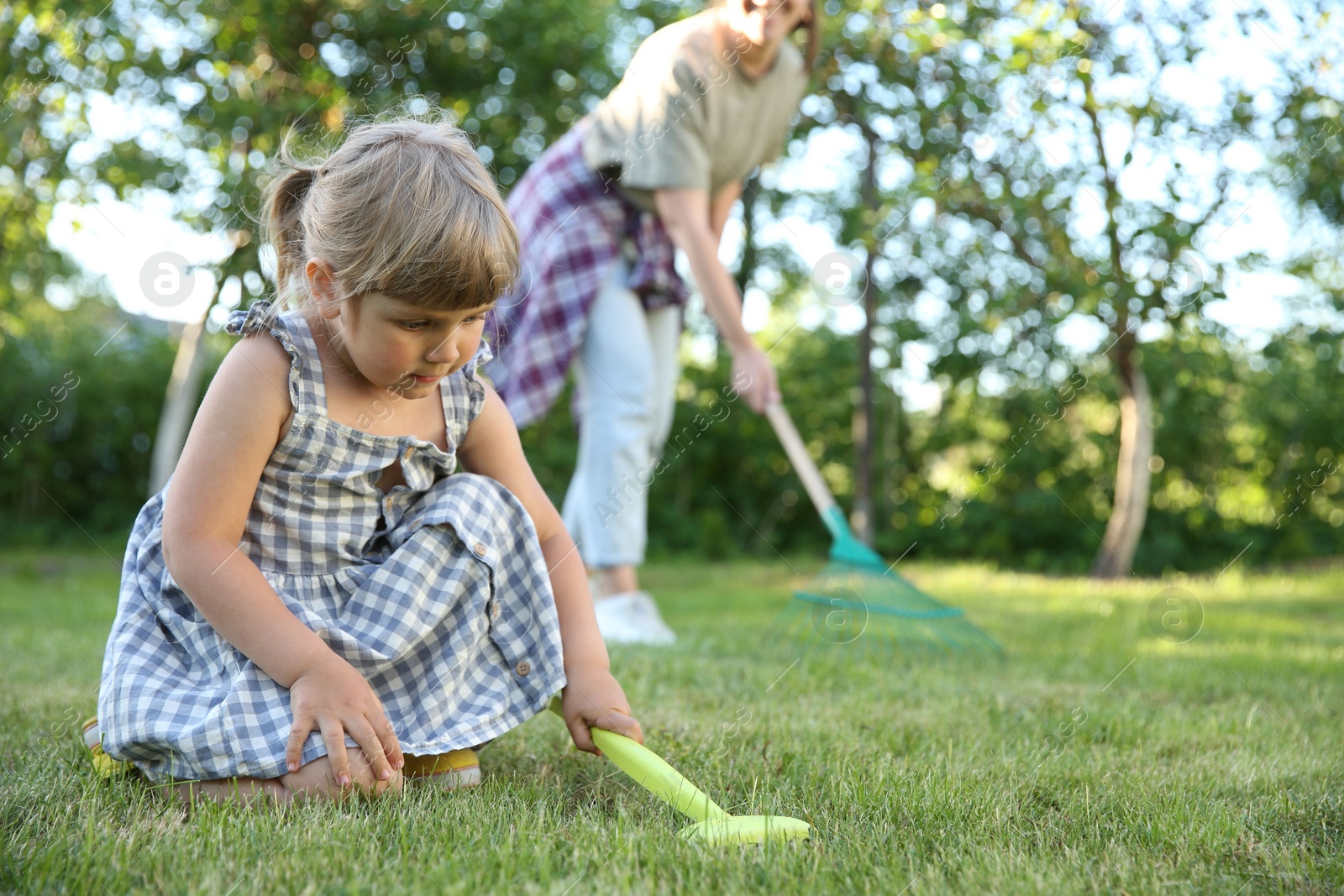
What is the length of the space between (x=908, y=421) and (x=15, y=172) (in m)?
5.81

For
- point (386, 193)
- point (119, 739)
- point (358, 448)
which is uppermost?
point (386, 193)

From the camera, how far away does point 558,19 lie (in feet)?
20.7

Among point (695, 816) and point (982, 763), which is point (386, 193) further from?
point (982, 763)

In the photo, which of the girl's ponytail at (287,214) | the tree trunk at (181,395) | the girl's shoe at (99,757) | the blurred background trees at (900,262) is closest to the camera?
the girl's shoe at (99,757)

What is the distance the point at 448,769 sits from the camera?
1430 mm

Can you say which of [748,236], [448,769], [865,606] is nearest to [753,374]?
[865,606]

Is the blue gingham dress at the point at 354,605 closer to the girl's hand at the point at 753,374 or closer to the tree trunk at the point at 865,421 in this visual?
the girl's hand at the point at 753,374

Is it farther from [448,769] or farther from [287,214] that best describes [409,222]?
[448,769]

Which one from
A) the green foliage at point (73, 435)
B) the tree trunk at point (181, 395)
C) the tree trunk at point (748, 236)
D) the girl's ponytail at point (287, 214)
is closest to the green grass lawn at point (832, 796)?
the girl's ponytail at point (287, 214)

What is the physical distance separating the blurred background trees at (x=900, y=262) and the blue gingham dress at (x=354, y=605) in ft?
1.54

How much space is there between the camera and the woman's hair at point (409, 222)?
1.31 metres

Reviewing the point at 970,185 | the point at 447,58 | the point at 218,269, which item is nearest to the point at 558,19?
the point at 447,58

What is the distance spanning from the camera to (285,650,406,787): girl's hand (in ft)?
4.10

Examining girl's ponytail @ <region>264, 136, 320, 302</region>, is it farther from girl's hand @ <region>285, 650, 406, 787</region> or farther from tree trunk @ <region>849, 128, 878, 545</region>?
tree trunk @ <region>849, 128, 878, 545</region>
